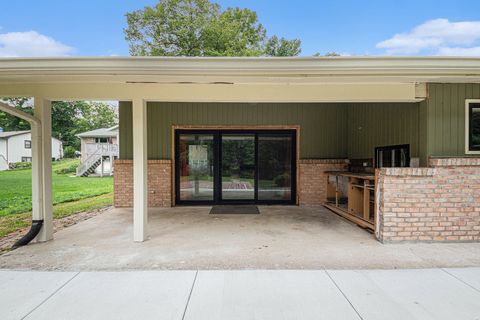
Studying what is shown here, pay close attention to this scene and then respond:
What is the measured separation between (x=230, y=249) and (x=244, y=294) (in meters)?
1.36

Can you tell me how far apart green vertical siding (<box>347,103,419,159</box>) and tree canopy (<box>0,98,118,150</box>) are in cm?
3972

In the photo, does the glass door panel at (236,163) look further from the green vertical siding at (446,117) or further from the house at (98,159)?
the house at (98,159)

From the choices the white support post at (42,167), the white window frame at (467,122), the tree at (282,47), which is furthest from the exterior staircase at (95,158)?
the white window frame at (467,122)

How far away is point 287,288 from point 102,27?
967 inches

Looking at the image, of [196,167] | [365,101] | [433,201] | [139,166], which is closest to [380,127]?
[365,101]

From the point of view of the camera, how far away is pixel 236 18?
19.7 m

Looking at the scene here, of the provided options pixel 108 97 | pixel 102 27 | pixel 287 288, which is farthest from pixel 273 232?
pixel 102 27

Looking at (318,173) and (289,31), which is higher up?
(289,31)

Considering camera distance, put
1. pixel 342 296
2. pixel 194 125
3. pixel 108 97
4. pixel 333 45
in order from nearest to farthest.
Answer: pixel 342 296
pixel 108 97
pixel 194 125
pixel 333 45

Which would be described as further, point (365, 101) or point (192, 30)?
point (192, 30)

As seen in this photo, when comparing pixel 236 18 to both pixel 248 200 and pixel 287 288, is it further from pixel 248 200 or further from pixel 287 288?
pixel 287 288

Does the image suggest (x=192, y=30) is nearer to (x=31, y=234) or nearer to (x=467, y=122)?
(x=31, y=234)

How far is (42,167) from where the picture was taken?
4.52 meters

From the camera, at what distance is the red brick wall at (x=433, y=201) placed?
14.1 feet
